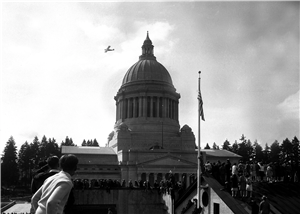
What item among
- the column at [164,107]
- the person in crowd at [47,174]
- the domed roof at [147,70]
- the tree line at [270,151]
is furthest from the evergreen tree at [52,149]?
the person in crowd at [47,174]

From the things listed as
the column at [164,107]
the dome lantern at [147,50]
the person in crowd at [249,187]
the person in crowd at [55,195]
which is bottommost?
the person in crowd at [249,187]

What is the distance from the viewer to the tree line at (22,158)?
8644cm

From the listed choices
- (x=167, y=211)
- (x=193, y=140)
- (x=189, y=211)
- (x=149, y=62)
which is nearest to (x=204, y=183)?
(x=189, y=211)

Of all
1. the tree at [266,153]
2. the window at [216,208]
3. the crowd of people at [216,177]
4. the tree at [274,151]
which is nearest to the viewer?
the crowd of people at [216,177]

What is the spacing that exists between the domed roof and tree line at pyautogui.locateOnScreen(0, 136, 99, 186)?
28513 mm

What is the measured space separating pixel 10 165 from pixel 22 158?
7.47 metres

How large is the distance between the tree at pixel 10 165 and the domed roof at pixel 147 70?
3343 centimetres

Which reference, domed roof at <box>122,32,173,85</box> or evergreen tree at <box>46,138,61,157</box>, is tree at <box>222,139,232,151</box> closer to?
domed roof at <box>122,32,173,85</box>

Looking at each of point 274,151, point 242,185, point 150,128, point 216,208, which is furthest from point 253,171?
point 274,151

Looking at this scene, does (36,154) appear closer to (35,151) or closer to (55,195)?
(35,151)

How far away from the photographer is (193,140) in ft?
268

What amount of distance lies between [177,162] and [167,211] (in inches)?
1319

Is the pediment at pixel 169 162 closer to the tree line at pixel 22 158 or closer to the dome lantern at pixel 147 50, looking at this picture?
the tree line at pixel 22 158

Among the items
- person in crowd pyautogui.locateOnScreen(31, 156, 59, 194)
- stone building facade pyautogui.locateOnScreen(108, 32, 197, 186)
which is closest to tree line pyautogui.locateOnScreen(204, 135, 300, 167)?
stone building facade pyautogui.locateOnScreen(108, 32, 197, 186)
